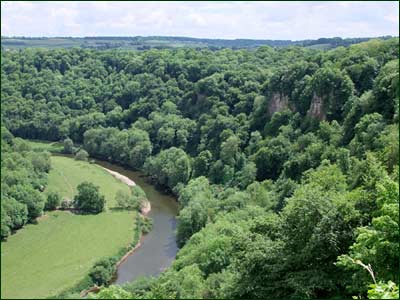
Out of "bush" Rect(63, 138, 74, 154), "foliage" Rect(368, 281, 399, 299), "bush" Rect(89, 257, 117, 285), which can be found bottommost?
"bush" Rect(89, 257, 117, 285)

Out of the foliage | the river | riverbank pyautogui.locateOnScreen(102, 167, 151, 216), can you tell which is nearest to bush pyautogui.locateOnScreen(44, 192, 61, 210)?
riverbank pyautogui.locateOnScreen(102, 167, 151, 216)

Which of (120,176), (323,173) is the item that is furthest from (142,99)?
(323,173)

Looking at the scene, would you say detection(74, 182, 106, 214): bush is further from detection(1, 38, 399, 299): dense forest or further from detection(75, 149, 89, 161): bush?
detection(75, 149, 89, 161): bush

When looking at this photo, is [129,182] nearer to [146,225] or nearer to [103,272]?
[146,225]

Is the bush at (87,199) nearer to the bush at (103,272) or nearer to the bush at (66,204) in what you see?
the bush at (66,204)

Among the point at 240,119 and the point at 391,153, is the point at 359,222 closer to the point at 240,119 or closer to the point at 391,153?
the point at 391,153

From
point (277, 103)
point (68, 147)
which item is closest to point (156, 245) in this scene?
point (277, 103)
